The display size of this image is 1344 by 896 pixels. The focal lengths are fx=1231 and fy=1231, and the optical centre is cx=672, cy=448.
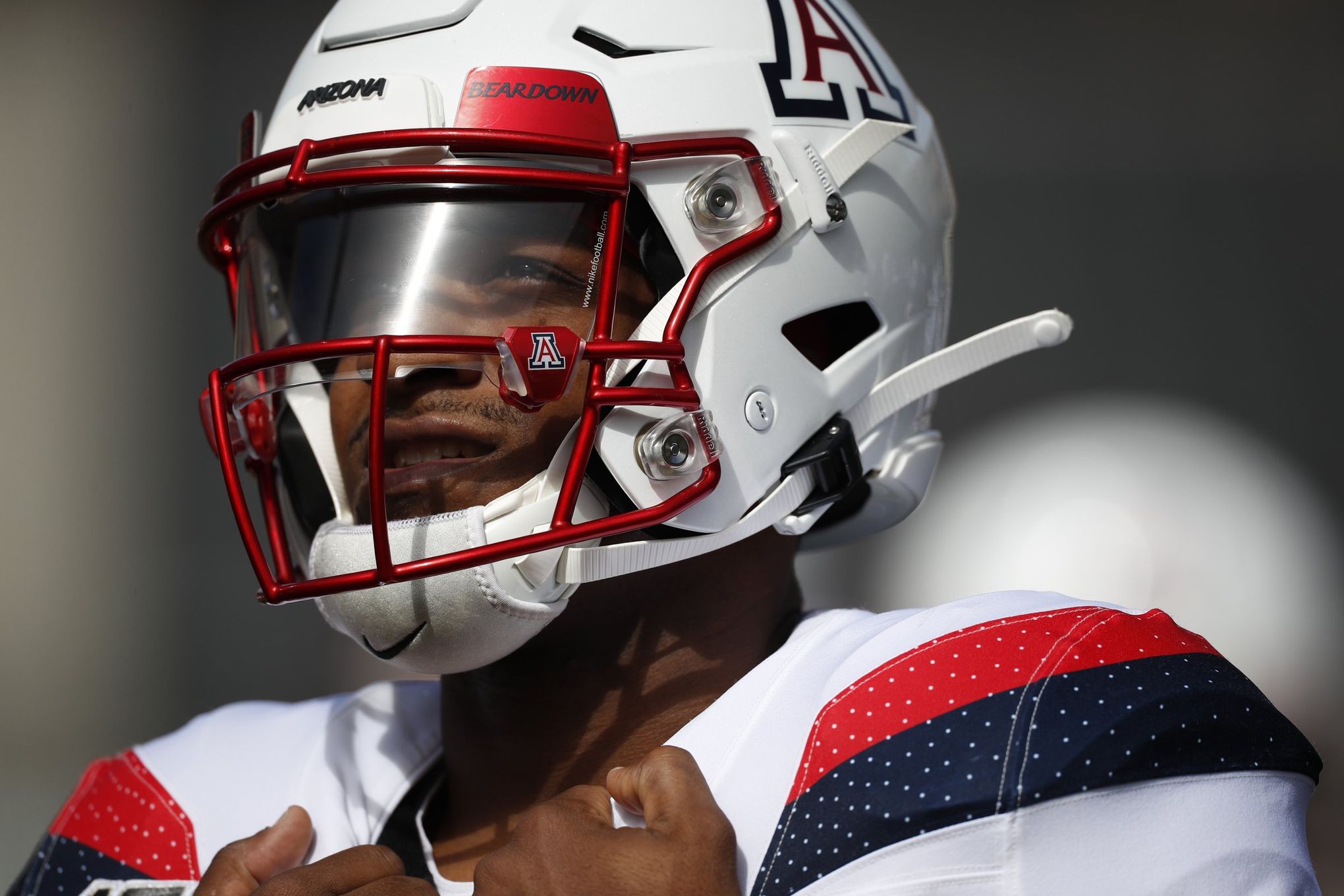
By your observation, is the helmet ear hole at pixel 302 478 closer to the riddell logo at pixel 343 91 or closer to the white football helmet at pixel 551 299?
the white football helmet at pixel 551 299

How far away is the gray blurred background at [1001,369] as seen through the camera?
383 centimetres

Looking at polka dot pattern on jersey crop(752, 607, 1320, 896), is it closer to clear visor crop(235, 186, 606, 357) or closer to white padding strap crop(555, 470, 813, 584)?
white padding strap crop(555, 470, 813, 584)

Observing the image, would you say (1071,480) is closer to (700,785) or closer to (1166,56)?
(1166,56)

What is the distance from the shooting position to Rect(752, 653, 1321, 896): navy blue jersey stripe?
3.08 ft

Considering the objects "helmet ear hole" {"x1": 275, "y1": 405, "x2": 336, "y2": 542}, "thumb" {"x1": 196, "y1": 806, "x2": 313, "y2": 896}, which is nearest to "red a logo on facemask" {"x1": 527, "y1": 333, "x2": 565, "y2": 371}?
"helmet ear hole" {"x1": 275, "y1": 405, "x2": 336, "y2": 542}

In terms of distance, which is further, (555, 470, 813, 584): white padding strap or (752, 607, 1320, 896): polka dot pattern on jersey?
(555, 470, 813, 584): white padding strap

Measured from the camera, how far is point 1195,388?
489 cm

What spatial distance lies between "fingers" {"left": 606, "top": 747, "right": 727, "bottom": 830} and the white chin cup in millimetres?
177

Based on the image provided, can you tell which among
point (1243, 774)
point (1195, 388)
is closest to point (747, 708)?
point (1243, 774)

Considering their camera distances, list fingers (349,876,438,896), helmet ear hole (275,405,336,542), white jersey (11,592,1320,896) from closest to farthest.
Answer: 1. white jersey (11,592,1320,896)
2. fingers (349,876,438,896)
3. helmet ear hole (275,405,336,542)

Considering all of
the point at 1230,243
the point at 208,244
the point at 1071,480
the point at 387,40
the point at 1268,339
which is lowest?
the point at 1071,480

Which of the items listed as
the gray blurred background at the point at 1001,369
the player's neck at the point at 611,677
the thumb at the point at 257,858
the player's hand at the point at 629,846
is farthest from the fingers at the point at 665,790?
the gray blurred background at the point at 1001,369

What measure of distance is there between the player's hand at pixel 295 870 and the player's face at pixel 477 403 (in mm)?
323

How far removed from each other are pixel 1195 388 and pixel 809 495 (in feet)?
13.4
